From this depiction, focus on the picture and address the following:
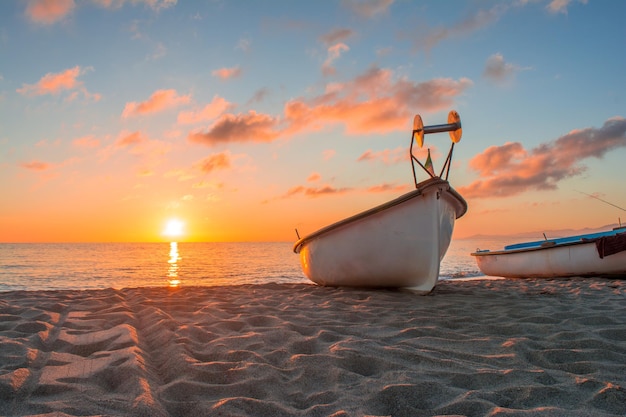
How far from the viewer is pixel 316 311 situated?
426cm

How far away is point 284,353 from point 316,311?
1.59 m

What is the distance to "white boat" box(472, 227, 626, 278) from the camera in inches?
292

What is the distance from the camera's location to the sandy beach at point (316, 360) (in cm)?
189

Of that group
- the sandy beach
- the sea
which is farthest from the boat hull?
the sea

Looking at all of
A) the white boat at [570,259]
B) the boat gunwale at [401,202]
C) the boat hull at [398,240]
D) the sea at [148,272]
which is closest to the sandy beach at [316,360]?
the boat hull at [398,240]

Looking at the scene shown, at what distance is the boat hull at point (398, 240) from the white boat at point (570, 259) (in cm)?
338

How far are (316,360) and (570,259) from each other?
732 cm

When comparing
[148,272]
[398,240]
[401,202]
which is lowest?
[148,272]

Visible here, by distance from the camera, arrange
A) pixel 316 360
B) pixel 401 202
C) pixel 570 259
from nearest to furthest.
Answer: pixel 316 360 → pixel 401 202 → pixel 570 259

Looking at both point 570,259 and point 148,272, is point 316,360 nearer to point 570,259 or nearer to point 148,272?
point 570,259

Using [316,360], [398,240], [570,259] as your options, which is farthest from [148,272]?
[316,360]

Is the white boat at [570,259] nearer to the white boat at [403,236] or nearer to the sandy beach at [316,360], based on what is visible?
the white boat at [403,236]

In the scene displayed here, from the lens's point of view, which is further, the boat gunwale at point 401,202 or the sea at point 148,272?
the sea at point 148,272

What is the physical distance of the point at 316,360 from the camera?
251cm
